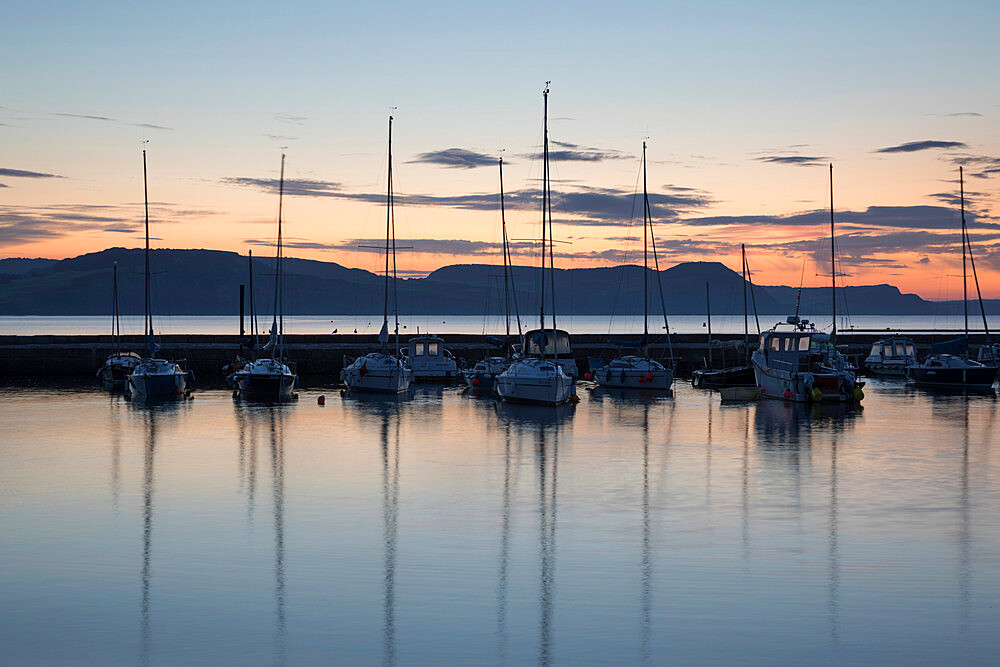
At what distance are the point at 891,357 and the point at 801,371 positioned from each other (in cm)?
2602

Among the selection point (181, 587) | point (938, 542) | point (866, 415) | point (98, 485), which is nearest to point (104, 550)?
point (181, 587)

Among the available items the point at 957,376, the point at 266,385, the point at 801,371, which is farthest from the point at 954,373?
the point at 266,385

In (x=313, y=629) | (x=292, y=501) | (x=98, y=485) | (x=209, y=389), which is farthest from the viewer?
(x=209, y=389)

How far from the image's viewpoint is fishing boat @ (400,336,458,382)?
203 ft

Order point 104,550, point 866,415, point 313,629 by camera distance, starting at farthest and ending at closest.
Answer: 1. point 866,415
2. point 104,550
3. point 313,629

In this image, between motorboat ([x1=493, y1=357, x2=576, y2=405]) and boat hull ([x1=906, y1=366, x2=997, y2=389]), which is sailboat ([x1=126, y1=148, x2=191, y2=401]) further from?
boat hull ([x1=906, y1=366, x2=997, y2=389])

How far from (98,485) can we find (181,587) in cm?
1084

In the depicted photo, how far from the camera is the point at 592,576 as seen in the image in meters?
15.0

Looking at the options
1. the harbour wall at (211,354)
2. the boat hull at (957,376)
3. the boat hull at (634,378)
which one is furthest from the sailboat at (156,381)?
the boat hull at (957,376)

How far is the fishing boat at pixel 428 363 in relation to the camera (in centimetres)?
6188

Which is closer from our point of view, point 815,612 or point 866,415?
point 815,612

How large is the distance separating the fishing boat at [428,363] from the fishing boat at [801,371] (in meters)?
19.6

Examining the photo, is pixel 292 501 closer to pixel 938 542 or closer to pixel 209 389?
pixel 938 542

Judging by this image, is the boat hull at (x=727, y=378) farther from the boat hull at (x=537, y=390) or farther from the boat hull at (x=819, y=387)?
the boat hull at (x=537, y=390)
